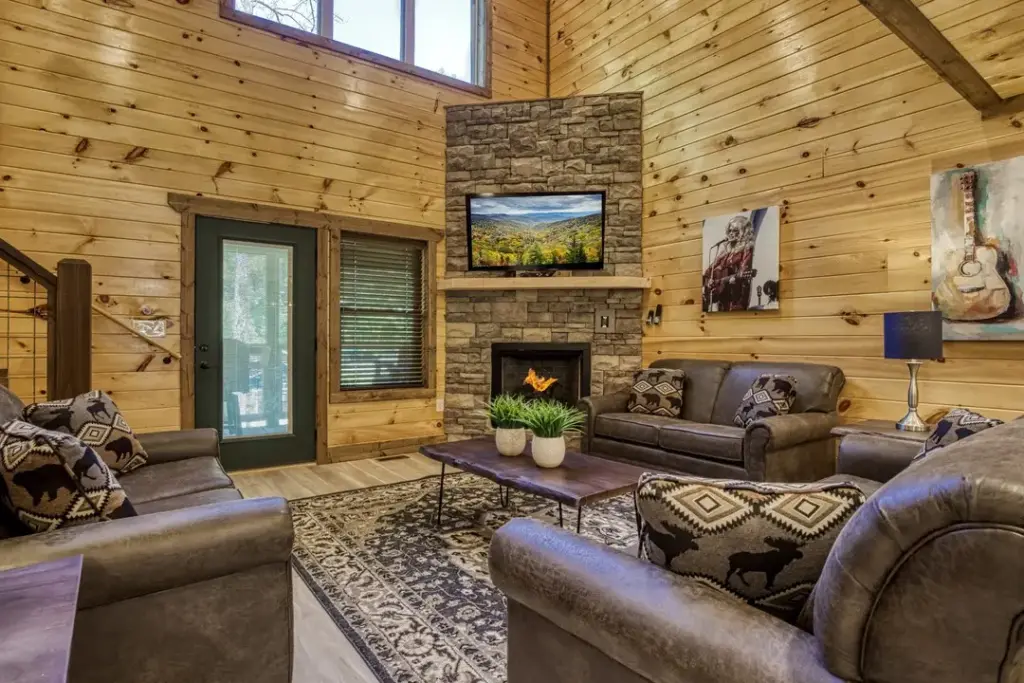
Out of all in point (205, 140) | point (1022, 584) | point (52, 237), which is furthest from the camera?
point (205, 140)

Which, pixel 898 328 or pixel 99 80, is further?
pixel 99 80

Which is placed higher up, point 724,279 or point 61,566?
point 724,279

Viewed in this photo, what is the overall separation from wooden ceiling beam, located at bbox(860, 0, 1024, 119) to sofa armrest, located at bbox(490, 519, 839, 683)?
107 inches

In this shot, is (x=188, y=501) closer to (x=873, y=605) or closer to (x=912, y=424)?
(x=873, y=605)

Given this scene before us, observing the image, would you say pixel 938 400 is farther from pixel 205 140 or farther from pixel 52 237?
pixel 52 237

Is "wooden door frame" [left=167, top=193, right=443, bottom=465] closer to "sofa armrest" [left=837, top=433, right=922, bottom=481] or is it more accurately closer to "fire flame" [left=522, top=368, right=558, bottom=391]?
"fire flame" [left=522, top=368, right=558, bottom=391]

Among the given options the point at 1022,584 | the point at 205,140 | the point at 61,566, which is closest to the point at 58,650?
the point at 61,566

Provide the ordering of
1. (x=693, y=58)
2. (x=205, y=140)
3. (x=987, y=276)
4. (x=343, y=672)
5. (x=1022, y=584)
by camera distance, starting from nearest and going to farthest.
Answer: (x=1022, y=584) → (x=343, y=672) → (x=987, y=276) → (x=205, y=140) → (x=693, y=58)

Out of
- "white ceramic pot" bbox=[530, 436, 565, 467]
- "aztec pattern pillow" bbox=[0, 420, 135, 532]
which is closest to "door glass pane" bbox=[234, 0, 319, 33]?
"white ceramic pot" bbox=[530, 436, 565, 467]

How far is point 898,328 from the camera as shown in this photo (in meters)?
3.17

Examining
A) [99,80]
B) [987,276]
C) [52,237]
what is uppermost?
[99,80]

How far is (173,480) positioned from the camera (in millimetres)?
2328

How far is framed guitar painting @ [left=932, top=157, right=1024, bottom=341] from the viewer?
10.1ft

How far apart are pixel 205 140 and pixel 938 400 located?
5426 mm
